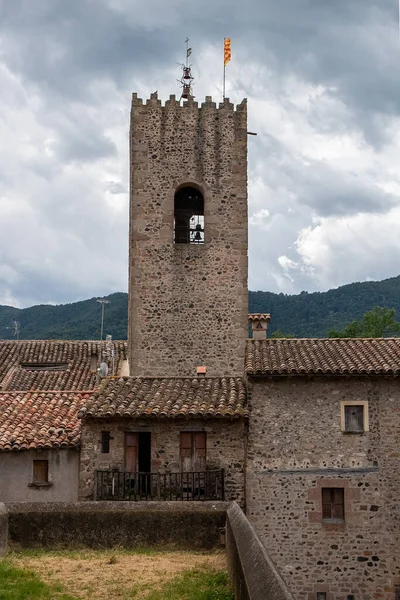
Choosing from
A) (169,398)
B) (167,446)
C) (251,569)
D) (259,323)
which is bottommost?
(251,569)

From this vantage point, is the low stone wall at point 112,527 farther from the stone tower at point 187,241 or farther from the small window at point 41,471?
the stone tower at point 187,241

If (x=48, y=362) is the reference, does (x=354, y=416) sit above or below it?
below

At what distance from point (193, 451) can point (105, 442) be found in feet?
7.65

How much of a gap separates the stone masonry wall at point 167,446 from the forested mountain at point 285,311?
5340cm

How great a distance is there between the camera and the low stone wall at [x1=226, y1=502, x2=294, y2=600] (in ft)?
18.1

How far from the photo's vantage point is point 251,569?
6.56m

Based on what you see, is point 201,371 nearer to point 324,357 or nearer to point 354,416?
point 324,357

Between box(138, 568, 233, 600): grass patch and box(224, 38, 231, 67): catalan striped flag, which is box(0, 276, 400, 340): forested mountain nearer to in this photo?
box(224, 38, 231, 67): catalan striped flag

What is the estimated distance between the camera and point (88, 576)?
9.06 m

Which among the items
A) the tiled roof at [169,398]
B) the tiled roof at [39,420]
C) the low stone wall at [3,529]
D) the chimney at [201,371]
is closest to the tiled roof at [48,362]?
the tiled roof at [39,420]

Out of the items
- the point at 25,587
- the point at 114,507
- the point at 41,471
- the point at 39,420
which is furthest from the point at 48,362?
the point at 25,587

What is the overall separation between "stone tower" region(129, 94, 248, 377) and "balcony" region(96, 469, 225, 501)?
4.65 m

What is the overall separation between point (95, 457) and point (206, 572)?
9.89 metres

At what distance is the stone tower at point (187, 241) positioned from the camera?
23.0 meters
